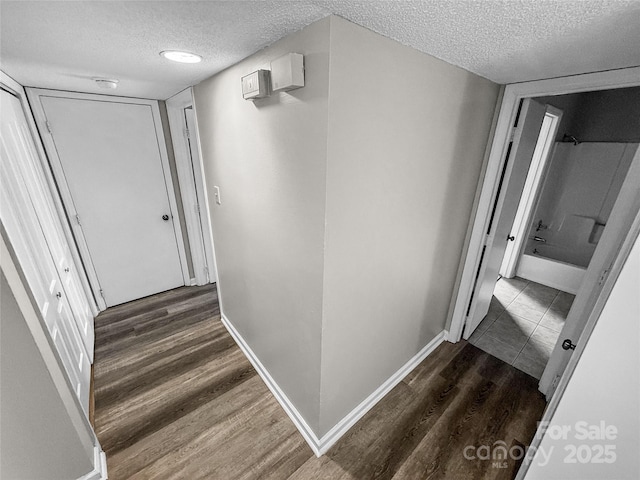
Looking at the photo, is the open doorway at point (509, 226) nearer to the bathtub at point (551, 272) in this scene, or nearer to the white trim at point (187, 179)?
the bathtub at point (551, 272)

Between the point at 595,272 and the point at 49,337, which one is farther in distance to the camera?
the point at 595,272

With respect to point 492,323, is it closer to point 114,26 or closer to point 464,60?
point 464,60

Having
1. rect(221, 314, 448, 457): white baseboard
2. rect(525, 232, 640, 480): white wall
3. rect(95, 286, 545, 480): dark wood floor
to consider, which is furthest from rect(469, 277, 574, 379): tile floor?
rect(525, 232, 640, 480): white wall

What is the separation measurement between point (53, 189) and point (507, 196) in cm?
373

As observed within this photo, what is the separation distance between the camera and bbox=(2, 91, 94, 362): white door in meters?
1.67

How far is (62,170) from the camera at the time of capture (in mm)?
2334

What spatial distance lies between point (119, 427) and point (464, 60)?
2871mm

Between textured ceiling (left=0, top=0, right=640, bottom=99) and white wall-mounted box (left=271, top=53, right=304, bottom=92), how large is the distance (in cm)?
10

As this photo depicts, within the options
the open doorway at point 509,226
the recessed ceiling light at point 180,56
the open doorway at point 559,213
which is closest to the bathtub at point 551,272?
the open doorway at point 559,213

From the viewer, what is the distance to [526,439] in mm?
1614

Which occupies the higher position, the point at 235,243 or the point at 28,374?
the point at 235,243

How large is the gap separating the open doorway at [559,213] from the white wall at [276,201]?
6.02 feet

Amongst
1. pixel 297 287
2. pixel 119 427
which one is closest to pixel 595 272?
pixel 297 287

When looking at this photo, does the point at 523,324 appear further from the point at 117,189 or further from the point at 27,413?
the point at 117,189
